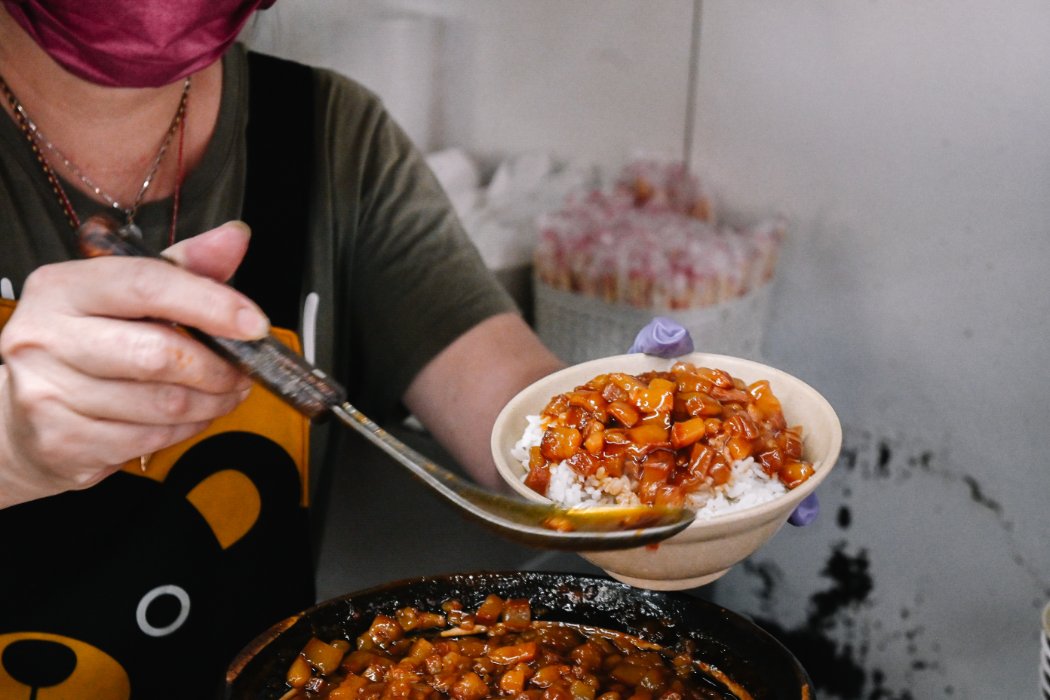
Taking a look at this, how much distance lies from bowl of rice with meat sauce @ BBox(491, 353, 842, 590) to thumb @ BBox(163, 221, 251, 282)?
40 centimetres

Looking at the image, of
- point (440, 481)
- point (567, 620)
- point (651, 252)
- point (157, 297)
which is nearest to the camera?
point (157, 297)

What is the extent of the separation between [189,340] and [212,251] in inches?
3.8

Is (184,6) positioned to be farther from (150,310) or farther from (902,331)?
(902,331)

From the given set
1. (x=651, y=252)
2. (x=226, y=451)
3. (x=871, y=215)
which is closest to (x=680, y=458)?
(x=226, y=451)

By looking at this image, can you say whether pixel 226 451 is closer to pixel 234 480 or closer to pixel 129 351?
pixel 234 480

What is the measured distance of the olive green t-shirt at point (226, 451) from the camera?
4.70 feet

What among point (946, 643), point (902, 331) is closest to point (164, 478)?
point (902, 331)

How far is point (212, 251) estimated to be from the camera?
0.97 m

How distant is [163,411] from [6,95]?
739mm

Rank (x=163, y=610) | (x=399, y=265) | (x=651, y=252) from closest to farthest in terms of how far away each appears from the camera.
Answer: (x=163, y=610), (x=399, y=265), (x=651, y=252)

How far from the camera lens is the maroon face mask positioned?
121 centimetres

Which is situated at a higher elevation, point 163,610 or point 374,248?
point 374,248

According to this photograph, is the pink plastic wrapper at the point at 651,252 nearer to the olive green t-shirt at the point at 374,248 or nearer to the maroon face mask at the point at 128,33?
the olive green t-shirt at the point at 374,248

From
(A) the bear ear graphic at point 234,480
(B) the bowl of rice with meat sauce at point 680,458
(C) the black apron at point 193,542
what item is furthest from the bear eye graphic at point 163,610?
(B) the bowl of rice with meat sauce at point 680,458
